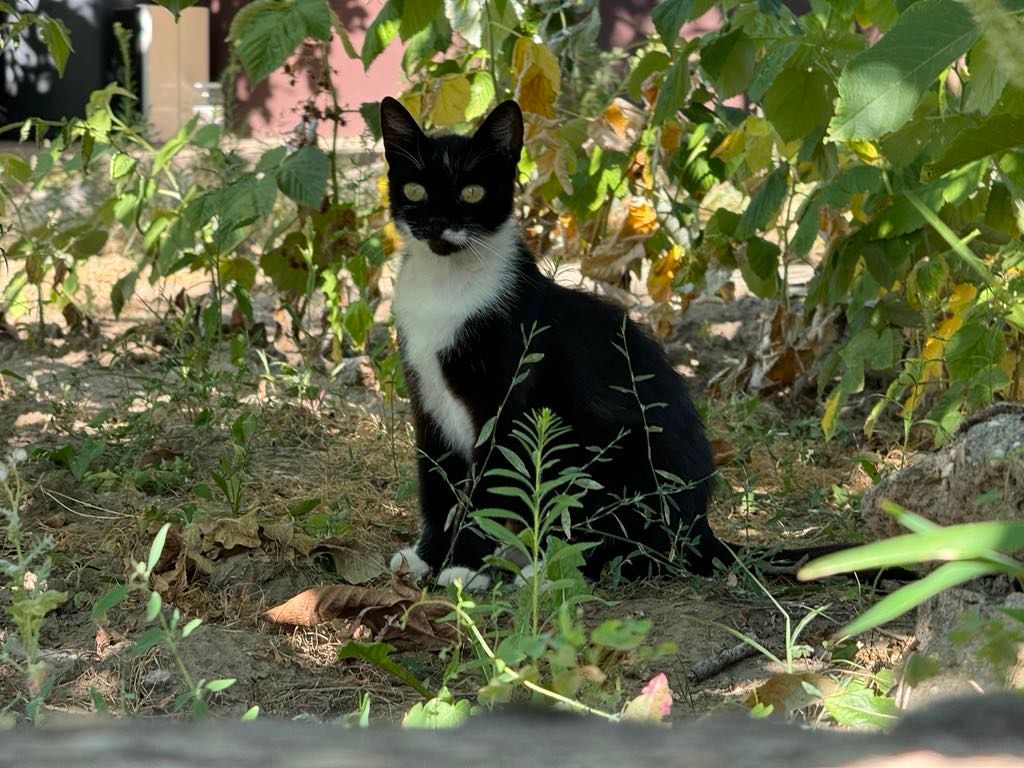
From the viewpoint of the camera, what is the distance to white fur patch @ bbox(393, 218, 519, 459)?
3035mm

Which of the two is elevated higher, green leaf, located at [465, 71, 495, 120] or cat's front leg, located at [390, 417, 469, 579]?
green leaf, located at [465, 71, 495, 120]

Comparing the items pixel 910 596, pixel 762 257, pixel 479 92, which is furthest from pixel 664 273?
pixel 910 596

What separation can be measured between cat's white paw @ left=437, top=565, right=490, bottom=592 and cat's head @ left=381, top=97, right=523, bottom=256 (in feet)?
2.54

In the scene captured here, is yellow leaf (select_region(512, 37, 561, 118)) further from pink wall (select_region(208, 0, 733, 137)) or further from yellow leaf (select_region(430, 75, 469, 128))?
pink wall (select_region(208, 0, 733, 137))

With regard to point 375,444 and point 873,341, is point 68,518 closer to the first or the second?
point 375,444

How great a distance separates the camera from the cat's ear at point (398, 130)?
3.16m

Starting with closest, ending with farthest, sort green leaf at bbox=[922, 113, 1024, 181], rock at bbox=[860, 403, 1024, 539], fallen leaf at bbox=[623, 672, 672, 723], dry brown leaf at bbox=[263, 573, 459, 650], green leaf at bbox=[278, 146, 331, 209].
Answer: fallen leaf at bbox=[623, 672, 672, 723]
green leaf at bbox=[922, 113, 1024, 181]
rock at bbox=[860, 403, 1024, 539]
dry brown leaf at bbox=[263, 573, 459, 650]
green leaf at bbox=[278, 146, 331, 209]

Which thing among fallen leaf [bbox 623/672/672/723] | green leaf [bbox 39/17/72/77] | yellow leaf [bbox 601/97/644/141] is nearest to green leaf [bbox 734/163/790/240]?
yellow leaf [bbox 601/97/644/141]

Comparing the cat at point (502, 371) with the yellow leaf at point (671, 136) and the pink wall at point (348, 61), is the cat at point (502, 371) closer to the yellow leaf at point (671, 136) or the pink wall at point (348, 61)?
the yellow leaf at point (671, 136)

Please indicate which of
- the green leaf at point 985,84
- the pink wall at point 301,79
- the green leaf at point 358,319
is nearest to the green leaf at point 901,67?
the green leaf at point 985,84

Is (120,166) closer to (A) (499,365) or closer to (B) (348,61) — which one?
(A) (499,365)

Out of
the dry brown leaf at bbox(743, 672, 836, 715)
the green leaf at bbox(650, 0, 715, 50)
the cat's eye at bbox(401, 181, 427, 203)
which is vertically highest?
the green leaf at bbox(650, 0, 715, 50)

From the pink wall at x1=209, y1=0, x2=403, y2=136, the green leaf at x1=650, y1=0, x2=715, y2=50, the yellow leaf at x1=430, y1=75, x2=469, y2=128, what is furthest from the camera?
the pink wall at x1=209, y1=0, x2=403, y2=136

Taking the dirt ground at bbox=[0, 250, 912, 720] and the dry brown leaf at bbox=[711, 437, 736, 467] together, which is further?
the dry brown leaf at bbox=[711, 437, 736, 467]
